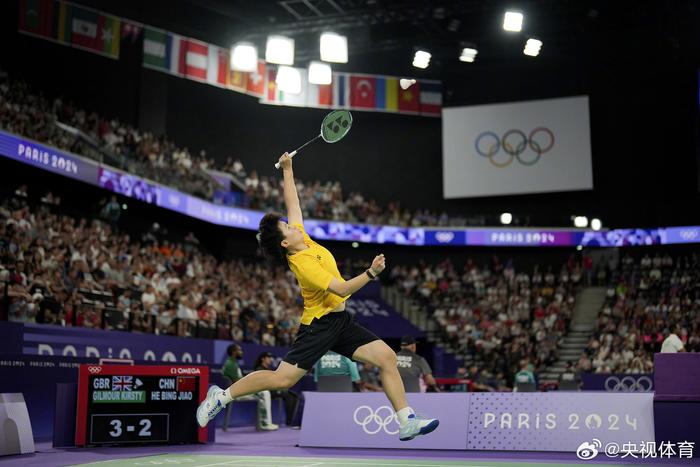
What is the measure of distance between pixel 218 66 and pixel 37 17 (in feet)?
28.5

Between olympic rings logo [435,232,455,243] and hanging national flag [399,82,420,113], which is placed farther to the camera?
hanging national flag [399,82,420,113]

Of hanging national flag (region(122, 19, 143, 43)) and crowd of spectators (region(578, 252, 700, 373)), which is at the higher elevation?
hanging national flag (region(122, 19, 143, 43))

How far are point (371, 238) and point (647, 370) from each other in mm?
13445

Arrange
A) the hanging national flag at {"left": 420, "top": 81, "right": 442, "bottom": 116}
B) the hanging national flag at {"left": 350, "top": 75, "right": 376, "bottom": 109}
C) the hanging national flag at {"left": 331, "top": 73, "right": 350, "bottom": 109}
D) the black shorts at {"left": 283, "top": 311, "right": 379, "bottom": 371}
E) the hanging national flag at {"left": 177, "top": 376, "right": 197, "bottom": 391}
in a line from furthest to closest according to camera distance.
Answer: the hanging national flag at {"left": 420, "top": 81, "right": 442, "bottom": 116}
the hanging national flag at {"left": 350, "top": 75, "right": 376, "bottom": 109}
the hanging national flag at {"left": 331, "top": 73, "right": 350, "bottom": 109}
the hanging national flag at {"left": 177, "top": 376, "right": 197, "bottom": 391}
the black shorts at {"left": 283, "top": 311, "right": 379, "bottom": 371}

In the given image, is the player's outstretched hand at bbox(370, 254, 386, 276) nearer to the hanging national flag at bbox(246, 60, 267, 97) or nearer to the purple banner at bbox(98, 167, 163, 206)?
the purple banner at bbox(98, 167, 163, 206)

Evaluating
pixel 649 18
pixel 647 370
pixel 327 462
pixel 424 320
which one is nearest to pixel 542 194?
pixel 424 320

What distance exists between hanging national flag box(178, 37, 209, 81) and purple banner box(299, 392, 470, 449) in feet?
73.2

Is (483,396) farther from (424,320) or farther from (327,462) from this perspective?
(424,320)

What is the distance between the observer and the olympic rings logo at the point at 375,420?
11809 millimetres

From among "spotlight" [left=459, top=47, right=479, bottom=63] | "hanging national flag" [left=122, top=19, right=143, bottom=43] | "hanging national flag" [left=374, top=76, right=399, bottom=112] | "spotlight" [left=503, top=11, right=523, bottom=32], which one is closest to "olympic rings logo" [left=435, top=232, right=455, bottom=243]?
"hanging national flag" [left=374, top=76, right=399, bottom=112]

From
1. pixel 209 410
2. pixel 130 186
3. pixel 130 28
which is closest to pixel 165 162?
pixel 130 186

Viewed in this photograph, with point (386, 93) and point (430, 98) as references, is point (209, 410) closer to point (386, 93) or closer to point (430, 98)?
point (386, 93)

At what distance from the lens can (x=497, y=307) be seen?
3519 cm

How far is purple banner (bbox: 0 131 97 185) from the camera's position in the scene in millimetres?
21609
